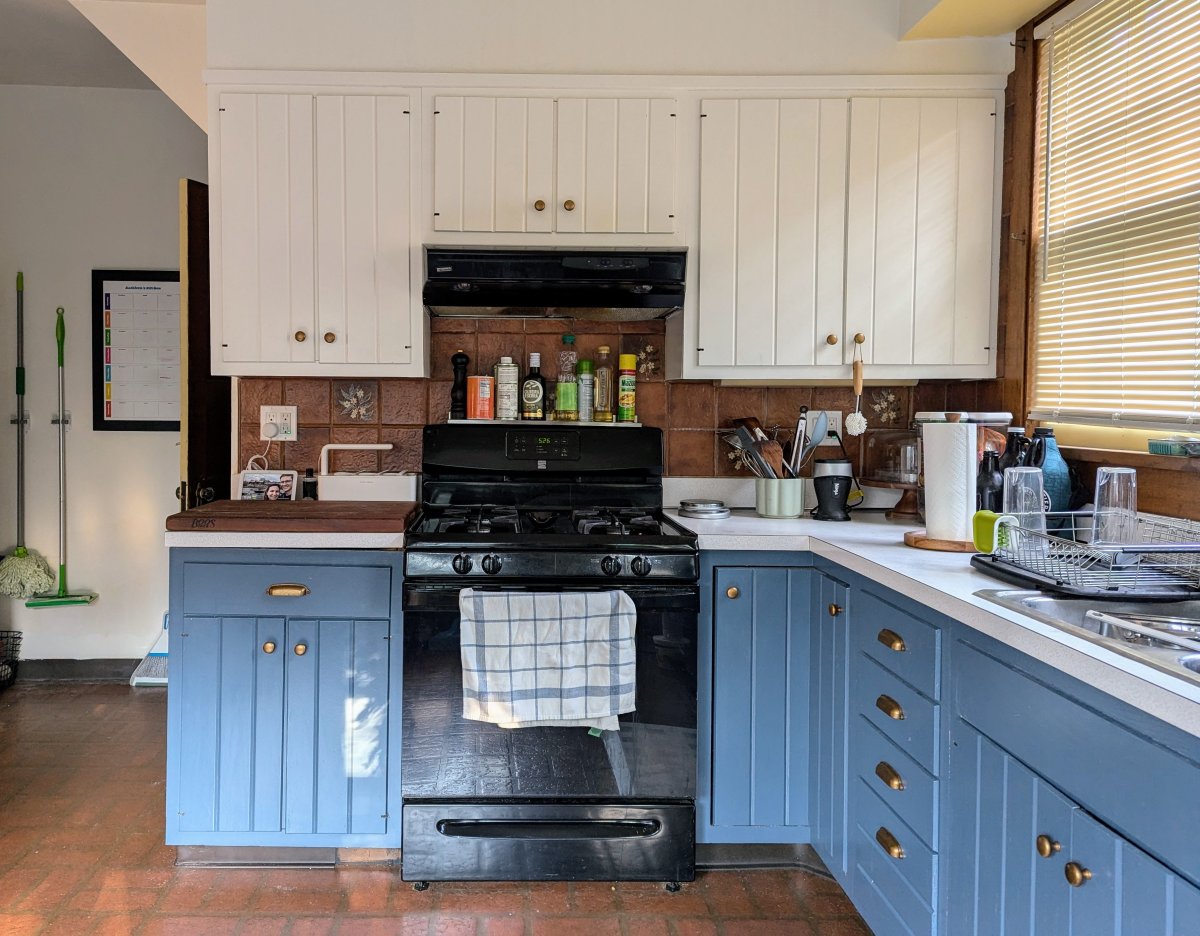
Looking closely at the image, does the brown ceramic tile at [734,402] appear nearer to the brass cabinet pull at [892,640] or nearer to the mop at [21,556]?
the brass cabinet pull at [892,640]

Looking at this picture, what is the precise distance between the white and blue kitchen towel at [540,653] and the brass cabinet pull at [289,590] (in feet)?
1.45

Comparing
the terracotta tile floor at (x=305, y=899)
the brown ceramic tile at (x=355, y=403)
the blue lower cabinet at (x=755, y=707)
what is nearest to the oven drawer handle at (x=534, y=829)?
the terracotta tile floor at (x=305, y=899)

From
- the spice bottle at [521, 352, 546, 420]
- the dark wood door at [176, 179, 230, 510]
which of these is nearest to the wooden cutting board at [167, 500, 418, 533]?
the spice bottle at [521, 352, 546, 420]

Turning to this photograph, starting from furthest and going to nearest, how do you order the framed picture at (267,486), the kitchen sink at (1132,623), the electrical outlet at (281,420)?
the electrical outlet at (281,420)
the framed picture at (267,486)
the kitchen sink at (1132,623)

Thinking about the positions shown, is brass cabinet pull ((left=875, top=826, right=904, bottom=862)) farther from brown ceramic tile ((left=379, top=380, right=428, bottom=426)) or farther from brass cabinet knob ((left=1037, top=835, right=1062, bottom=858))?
brown ceramic tile ((left=379, top=380, right=428, bottom=426))

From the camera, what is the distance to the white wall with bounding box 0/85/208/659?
391 cm

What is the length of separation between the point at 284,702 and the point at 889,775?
1.51 meters

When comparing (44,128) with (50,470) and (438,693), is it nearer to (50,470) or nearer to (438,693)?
(50,470)

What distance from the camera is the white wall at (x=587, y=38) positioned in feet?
8.52

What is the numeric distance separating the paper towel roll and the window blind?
1.27 feet

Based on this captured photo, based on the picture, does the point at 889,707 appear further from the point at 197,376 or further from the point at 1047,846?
the point at 197,376

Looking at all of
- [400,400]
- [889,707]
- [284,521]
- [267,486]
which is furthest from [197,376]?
[889,707]

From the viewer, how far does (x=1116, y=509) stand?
1.74 meters

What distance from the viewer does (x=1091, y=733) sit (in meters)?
1.18
